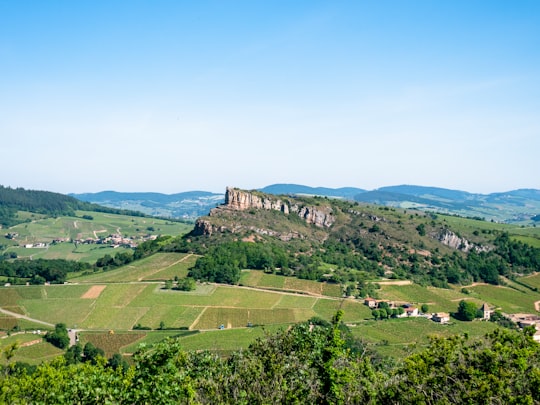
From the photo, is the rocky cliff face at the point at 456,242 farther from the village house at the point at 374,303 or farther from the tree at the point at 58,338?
the tree at the point at 58,338

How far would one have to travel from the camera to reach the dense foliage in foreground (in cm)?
2353

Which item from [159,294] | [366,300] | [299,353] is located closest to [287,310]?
[366,300]

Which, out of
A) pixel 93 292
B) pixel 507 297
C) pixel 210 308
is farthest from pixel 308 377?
pixel 507 297

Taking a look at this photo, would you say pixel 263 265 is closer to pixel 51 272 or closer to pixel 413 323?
pixel 413 323

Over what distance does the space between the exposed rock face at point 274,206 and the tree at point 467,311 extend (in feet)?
268

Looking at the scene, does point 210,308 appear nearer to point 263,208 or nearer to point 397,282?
point 397,282

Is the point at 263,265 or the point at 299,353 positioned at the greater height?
the point at 299,353

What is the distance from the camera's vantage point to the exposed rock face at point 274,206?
180875 mm

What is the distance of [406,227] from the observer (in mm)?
186125

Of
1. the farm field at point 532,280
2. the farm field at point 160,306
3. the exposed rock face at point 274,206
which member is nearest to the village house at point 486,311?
the farm field at point 160,306

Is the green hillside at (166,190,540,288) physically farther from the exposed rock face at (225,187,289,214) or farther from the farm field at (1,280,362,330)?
the farm field at (1,280,362,330)

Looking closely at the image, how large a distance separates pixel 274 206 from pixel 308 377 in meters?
158

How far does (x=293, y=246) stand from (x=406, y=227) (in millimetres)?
48818

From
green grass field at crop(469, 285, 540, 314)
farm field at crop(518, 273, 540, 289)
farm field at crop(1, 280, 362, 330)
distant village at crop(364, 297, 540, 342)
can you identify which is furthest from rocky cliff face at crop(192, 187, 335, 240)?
farm field at crop(518, 273, 540, 289)
